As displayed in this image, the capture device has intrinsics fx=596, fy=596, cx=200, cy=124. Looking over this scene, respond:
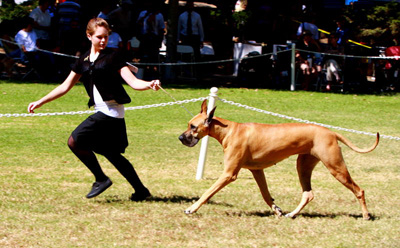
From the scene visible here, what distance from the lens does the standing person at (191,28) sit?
19.4 meters

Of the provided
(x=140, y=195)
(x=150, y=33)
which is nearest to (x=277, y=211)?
(x=140, y=195)

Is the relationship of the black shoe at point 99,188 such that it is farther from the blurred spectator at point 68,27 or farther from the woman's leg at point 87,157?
the blurred spectator at point 68,27

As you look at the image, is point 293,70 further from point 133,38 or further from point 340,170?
point 340,170

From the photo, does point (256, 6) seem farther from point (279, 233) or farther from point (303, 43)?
point (279, 233)

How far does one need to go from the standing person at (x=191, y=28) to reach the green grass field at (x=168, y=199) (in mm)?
7213

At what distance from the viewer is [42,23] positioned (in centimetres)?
1853

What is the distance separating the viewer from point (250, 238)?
5.57 meters

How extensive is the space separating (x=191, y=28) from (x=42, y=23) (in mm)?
4735

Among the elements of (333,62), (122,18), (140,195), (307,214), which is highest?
(122,18)

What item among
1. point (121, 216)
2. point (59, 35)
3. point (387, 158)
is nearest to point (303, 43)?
point (59, 35)

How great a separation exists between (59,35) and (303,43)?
774cm

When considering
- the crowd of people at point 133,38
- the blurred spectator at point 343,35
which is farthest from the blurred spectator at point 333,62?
the blurred spectator at point 343,35

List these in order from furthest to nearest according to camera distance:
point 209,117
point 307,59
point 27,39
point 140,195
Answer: point 307,59 < point 27,39 < point 140,195 < point 209,117

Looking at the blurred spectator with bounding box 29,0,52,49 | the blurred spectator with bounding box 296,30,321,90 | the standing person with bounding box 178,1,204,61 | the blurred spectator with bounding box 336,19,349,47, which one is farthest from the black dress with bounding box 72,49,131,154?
the blurred spectator with bounding box 336,19,349,47
